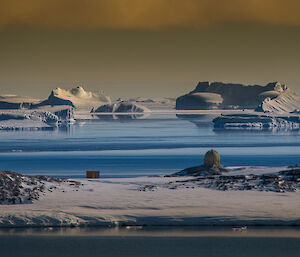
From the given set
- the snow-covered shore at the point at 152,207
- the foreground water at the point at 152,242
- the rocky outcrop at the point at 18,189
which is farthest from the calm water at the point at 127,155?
the foreground water at the point at 152,242

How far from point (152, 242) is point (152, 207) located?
12.7ft

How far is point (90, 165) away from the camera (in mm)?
46656

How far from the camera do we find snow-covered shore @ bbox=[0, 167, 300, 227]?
67.8 ft

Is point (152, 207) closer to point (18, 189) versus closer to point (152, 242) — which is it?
point (152, 242)

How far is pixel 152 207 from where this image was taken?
72.3 ft

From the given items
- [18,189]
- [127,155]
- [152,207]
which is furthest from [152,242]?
[127,155]

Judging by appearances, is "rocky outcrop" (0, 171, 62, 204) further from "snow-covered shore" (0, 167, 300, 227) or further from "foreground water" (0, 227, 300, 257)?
"foreground water" (0, 227, 300, 257)

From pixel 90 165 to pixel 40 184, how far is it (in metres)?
21.9

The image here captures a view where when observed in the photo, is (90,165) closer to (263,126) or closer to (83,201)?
(83,201)

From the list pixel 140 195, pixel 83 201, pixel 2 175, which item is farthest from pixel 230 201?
pixel 2 175

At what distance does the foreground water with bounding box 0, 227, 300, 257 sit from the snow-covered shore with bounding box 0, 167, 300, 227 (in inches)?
28.4

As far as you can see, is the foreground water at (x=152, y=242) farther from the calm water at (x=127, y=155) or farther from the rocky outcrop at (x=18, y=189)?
the calm water at (x=127, y=155)

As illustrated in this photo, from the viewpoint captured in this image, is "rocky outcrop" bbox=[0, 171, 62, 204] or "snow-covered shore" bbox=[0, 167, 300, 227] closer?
"snow-covered shore" bbox=[0, 167, 300, 227]

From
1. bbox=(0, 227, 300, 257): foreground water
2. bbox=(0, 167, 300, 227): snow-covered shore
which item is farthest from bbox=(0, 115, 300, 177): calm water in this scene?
bbox=(0, 227, 300, 257): foreground water
